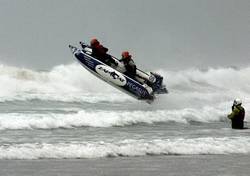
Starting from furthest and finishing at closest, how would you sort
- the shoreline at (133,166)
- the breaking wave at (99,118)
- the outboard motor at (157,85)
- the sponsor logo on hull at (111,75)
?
the outboard motor at (157,85), the sponsor logo on hull at (111,75), the breaking wave at (99,118), the shoreline at (133,166)

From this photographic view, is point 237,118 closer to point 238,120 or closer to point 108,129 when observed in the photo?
point 238,120

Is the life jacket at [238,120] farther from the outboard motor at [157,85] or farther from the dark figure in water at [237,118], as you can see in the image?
the outboard motor at [157,85]

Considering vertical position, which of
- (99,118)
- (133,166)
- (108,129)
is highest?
(99,118)

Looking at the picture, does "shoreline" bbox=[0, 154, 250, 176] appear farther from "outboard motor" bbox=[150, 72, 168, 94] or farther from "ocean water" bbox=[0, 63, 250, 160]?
"outboard motor" bbox=[150, 72, 168, 94]

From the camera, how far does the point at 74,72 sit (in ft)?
108

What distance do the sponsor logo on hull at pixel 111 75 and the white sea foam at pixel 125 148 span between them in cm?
643

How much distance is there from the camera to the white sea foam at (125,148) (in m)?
9.82

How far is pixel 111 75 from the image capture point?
58.4ft

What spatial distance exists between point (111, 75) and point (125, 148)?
7579mm

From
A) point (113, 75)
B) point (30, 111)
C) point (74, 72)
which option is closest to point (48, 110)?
point (30, 111)

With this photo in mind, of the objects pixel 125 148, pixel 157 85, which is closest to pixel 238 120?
pixel 125 148

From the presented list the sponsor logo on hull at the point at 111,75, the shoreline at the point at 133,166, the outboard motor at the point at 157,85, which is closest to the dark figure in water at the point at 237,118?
the shoreline at the point at 133,166

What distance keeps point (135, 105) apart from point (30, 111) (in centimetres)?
567

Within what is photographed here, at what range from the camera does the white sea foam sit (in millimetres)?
9820
